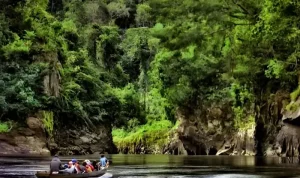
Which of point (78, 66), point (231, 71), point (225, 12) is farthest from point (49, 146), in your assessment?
point (225, 12)

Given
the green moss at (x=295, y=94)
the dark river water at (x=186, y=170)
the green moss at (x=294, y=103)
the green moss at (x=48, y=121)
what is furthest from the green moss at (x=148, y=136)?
the dark river water at (x=186, y=170)

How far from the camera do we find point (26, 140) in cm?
6375

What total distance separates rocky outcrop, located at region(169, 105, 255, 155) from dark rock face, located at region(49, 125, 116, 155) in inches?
451

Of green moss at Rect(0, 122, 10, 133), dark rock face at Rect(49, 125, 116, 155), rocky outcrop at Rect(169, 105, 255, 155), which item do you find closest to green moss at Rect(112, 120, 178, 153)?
rocky outcrop at Rect(169, 105, 255, 155)

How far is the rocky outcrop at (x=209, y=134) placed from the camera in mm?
70562

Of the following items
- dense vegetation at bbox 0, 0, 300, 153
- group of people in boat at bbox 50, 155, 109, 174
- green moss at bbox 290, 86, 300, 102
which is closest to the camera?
group of people in boat at bbox 50, 155, 109, 174

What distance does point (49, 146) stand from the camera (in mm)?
66750

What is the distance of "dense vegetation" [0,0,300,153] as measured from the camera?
141 ft

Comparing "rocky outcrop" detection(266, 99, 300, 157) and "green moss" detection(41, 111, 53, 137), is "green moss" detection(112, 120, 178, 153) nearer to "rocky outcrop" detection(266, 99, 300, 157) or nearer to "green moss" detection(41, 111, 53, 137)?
"green moss" detection(41, 111, 53, 137)

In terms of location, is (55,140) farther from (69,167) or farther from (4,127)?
(69,167)

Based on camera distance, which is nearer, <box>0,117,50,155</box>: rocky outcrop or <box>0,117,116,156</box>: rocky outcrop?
<box>0,117,50,155</box>: rocky outcrop

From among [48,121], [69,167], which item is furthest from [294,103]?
[48,121]

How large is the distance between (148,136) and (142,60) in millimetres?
18066

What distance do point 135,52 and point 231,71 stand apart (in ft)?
174
